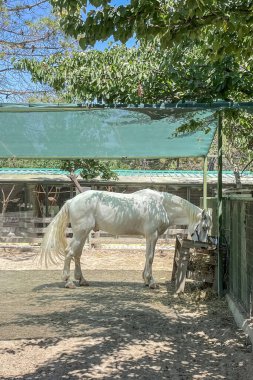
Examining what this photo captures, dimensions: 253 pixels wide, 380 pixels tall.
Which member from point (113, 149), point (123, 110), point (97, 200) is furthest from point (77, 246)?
point (123, 110)

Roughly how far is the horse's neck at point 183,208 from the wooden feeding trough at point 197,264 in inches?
35.7

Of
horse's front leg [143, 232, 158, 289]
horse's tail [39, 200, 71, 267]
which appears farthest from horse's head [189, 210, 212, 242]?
horse's tail [39, 200, 71, 267]

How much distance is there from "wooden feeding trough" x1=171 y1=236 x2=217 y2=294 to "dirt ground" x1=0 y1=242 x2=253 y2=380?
0.71ft

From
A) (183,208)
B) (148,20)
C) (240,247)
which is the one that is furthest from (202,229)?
(148,20)

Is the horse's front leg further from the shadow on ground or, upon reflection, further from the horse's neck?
the horse's neck

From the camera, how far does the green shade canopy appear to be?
5480 millimetres

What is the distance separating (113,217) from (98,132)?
243 cm

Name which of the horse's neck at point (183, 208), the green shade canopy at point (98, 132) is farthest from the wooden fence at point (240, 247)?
the green shade canopy at point (98, 132)

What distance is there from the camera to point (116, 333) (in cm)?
493

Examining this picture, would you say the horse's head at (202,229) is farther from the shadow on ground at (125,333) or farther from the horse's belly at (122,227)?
the horse's belly at (122,227)

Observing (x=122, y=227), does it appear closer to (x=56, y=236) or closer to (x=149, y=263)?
(x=149, y=263)

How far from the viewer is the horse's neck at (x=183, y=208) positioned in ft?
26.8

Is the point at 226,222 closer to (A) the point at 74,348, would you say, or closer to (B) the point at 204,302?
(B) the point at 204,302

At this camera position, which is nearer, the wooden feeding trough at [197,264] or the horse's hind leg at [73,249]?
the wooden feeding trough at [197,264]
